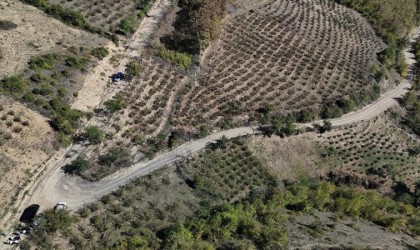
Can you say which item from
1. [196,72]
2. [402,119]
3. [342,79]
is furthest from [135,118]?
[402,119]

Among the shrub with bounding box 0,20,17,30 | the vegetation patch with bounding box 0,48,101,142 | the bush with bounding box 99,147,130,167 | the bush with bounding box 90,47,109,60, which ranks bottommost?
the bush with bounding box 99,147,130,167

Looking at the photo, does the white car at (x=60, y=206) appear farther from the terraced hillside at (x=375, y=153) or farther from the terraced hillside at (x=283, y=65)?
the terraced hillside at (x=375, y=153)

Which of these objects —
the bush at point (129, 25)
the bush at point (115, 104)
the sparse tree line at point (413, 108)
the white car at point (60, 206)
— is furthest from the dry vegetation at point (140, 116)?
the sparse tree line at point (413, 108)

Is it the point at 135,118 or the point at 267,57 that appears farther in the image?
the point at 267,57

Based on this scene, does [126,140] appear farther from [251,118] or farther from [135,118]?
[251,118]

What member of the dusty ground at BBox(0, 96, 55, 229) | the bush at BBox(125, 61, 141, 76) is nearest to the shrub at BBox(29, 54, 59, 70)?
the dusty ground at BBox(0, 96, 55, 229)

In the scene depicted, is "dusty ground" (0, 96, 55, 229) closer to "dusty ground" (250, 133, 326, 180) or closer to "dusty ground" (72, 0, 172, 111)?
"dusty ground" (72, 0, 172, 111)

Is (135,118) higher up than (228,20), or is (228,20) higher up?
(228,20)
